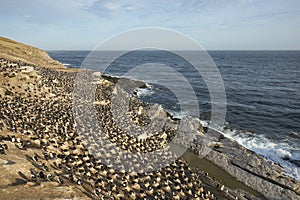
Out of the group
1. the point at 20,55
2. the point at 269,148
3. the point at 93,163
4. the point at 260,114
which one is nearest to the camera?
the point at 93,163

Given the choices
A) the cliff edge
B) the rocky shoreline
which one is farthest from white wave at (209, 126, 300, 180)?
the cliff edge

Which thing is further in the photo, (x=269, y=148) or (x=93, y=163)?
(x=269, y=148)

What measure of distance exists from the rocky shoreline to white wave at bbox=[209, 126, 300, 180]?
61.2 inches

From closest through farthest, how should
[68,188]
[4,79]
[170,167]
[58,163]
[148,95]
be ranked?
1. [68,188]
2. [58,163]
3. [170,167]
4. [4,79]
5. [148,95]

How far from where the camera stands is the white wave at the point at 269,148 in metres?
21.7

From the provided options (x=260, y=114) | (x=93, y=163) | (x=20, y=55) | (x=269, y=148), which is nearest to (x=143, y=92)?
(x=260, y=114)

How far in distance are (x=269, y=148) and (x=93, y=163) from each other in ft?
67.9

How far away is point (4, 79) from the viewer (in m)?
28.3

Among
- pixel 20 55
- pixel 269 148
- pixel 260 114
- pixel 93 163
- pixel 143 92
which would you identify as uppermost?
pixel 20 55

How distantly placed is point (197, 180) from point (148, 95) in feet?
122

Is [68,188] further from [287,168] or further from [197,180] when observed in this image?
[287,168]

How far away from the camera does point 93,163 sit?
16.4 meters

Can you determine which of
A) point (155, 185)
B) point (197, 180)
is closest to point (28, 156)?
point (155, 185)

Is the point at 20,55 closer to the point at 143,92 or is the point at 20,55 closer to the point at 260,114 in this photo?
the point at 143,92
